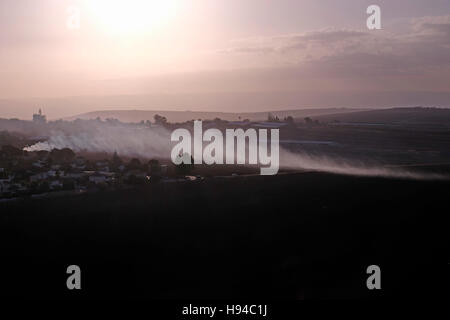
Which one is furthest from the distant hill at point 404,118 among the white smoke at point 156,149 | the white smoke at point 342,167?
the white smoke at point 342,167

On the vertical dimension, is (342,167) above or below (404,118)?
below

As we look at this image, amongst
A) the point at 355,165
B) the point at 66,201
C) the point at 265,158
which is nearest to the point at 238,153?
the point at 265,158

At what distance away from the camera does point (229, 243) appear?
56.6 feet

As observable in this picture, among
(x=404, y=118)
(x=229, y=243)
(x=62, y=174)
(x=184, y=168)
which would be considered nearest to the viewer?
(x=229, y=243)

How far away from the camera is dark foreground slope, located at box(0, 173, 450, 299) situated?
13914 millimetres

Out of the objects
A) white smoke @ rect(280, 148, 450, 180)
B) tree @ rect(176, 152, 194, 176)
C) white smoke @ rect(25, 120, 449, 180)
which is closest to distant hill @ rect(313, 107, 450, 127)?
white smoke @ rect(25, 120, 449, 180)

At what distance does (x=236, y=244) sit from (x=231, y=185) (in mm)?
10414

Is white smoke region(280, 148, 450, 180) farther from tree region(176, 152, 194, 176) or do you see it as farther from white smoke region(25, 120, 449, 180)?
tree region(176, 152, 194, 176)

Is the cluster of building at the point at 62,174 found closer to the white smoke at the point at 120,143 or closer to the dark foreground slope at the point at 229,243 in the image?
the dark foreground slope at the point at 229,243

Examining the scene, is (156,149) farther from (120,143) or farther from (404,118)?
(404,118)

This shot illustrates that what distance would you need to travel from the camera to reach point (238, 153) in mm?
45625

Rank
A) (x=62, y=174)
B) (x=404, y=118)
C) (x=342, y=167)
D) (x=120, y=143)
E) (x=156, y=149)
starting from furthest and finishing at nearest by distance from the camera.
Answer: (x=404, y=118)
(x=120, y=143)
(x=156, y=149)
(x=342, y=167)
(x=62, y=174)

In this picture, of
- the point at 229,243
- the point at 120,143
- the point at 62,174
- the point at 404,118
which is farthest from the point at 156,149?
the point at 404,118

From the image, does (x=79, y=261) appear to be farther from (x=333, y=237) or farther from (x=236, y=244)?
(x=333, y=237)
